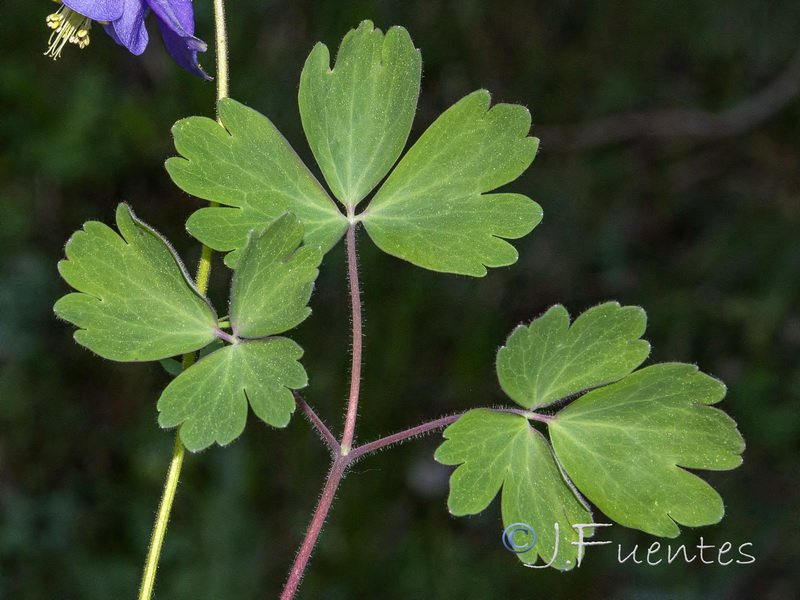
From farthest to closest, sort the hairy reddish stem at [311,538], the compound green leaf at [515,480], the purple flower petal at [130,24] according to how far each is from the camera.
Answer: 1. the purple flower petal at [130,24]
2. the compound green leaf at [515,480]
3. the hairy reddish stem at [311,538]

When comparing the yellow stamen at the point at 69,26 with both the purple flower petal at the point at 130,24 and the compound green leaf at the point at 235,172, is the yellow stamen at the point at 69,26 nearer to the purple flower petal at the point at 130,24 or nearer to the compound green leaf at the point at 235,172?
the purple flower petal at the point at 130,24

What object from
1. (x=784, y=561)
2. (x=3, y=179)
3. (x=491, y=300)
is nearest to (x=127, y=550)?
(x=3, y=179)

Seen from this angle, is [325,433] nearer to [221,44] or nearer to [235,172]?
[235,172]

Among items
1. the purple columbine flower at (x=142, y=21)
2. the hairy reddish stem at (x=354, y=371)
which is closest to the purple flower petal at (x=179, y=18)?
the purple columbine flower at (x=142, y=21)

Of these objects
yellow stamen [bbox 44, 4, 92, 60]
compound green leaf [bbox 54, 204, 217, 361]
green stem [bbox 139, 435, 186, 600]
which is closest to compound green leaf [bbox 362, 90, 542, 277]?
compound green leaf [bbox 54, 204, 217, 361]

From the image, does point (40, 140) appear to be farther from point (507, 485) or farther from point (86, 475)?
point (507, 485)

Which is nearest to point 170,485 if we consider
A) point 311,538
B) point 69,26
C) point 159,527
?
point 159,527

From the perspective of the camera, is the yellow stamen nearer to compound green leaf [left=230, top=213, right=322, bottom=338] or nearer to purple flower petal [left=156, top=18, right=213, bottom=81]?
purple flower petal [left=156, top=18, right=213, bottom=81]
